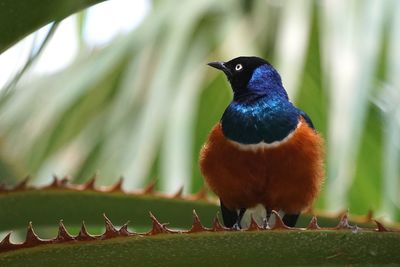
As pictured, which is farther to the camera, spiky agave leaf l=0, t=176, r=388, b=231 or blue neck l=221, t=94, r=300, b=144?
blue neck l=221, t=94, r=300, b=144

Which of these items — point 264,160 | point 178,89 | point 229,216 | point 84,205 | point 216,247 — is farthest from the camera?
point 178,89

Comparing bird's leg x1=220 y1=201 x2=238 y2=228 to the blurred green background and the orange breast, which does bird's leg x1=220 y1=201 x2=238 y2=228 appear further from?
the blurred green background

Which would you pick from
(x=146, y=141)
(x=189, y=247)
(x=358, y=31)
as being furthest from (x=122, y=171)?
(x=189, y=247)

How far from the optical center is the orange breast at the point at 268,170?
1457mm

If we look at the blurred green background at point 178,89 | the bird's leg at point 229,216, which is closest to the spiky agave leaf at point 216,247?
the bird's leg at point 229,216

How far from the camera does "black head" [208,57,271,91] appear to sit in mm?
1635

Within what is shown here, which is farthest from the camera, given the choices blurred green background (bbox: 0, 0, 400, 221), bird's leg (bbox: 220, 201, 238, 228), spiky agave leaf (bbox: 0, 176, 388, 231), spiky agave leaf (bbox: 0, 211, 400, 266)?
blurred green background (bbox: 0, 0, 400, 221)

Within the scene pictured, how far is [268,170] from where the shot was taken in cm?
146

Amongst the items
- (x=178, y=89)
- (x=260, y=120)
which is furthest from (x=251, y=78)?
(x=178, y=89)

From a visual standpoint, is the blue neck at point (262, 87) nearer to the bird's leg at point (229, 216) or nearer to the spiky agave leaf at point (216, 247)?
the bird's leg at point (229, 216)

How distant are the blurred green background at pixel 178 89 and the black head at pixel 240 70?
10.7 inches

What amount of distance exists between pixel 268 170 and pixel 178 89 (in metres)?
0.76

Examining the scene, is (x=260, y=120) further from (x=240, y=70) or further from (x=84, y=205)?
(x=84, y=205)

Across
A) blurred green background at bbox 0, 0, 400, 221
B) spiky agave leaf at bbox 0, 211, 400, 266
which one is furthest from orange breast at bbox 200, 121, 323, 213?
spiky agave leaf at bbox 0, 211, 400, 266
